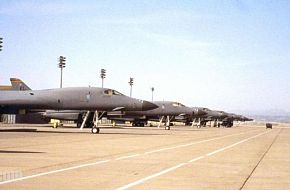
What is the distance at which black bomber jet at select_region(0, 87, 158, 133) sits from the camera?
34.2 m

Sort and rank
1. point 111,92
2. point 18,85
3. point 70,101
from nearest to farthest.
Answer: point 70,101, point 111,92, point 18,85

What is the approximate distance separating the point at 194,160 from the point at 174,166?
6.46 feet

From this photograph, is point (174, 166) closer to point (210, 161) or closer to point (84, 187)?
point (210, 161)

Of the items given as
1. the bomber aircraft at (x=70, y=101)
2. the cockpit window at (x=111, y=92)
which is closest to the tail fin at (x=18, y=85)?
the bomber aircraft at (x=70, y=101)

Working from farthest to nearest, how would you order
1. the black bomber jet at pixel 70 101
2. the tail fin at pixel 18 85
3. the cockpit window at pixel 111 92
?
the tail fin at pixel 18 85
the cockpit window at pixel 111 92
the black bomber jet at pixel 70 101

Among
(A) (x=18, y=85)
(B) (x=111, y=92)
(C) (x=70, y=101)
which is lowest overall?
(C) (x=70, y=101)

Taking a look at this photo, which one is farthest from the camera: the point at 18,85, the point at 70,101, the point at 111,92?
the point at 18,85

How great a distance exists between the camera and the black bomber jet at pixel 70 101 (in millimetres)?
34219

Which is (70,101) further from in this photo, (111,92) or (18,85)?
(18,85)

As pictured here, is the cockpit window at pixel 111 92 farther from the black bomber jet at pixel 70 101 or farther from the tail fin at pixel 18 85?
the tail fin at pixel 18 85

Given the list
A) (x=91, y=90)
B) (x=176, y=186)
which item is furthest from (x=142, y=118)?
(x=176, y=186)

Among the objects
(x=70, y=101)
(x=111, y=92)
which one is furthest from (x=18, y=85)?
(x=111, y=92)

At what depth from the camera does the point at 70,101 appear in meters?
34.3

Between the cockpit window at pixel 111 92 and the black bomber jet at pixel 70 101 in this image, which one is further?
the cockpit window at pixel 111 92
